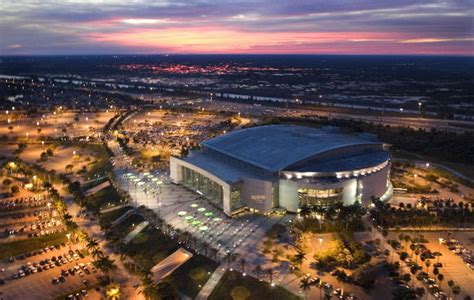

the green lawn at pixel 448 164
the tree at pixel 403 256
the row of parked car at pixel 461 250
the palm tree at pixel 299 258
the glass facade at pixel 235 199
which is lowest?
the row of parked car at pixel 461 250

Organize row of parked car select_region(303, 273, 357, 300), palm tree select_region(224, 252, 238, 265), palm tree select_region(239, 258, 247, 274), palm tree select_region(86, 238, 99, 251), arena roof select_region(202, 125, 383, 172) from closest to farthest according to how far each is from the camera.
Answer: row of parked car select_region(303, 273, 357, 300) → palm tree select_region(239, 258, 247, 274) → palm tree select_region(224, 252, 238, 265) → palm tree select_region(86, 238, 99, 251) → arena roof select_region(202, 125, 383, 172)

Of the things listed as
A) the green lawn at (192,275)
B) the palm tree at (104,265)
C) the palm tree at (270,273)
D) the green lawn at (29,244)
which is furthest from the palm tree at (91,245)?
the palm tree at (270,273)

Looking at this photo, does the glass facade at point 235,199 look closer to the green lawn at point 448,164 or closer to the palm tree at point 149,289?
the palm tree at point 149,289

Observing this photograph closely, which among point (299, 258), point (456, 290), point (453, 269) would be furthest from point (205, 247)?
point (453, 269)

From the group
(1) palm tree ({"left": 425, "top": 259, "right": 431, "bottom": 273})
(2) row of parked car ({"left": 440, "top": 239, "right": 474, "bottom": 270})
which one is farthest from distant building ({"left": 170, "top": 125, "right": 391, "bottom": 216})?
(1) palm tree ({"left": 425, "top": 259, "right": 431, "bottom": 273})

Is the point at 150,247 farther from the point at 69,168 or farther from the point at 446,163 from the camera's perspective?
the point at 446,163

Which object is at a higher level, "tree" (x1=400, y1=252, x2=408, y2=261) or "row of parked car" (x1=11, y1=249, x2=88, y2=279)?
"tree" (x1=400, y1=252, x2=408, y2=261)

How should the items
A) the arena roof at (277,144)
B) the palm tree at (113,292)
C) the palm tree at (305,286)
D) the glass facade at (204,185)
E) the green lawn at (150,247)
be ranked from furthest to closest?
1. the glass facade at (204,185)
2. the arena roof at (277,144)
3. the green lawn at (150,247)
4. the palm tree at (113,292)
5. the palm tree at (305,286)

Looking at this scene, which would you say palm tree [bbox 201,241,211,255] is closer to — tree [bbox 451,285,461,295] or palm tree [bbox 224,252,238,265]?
palm tree [bbox 224,252,238,265]
